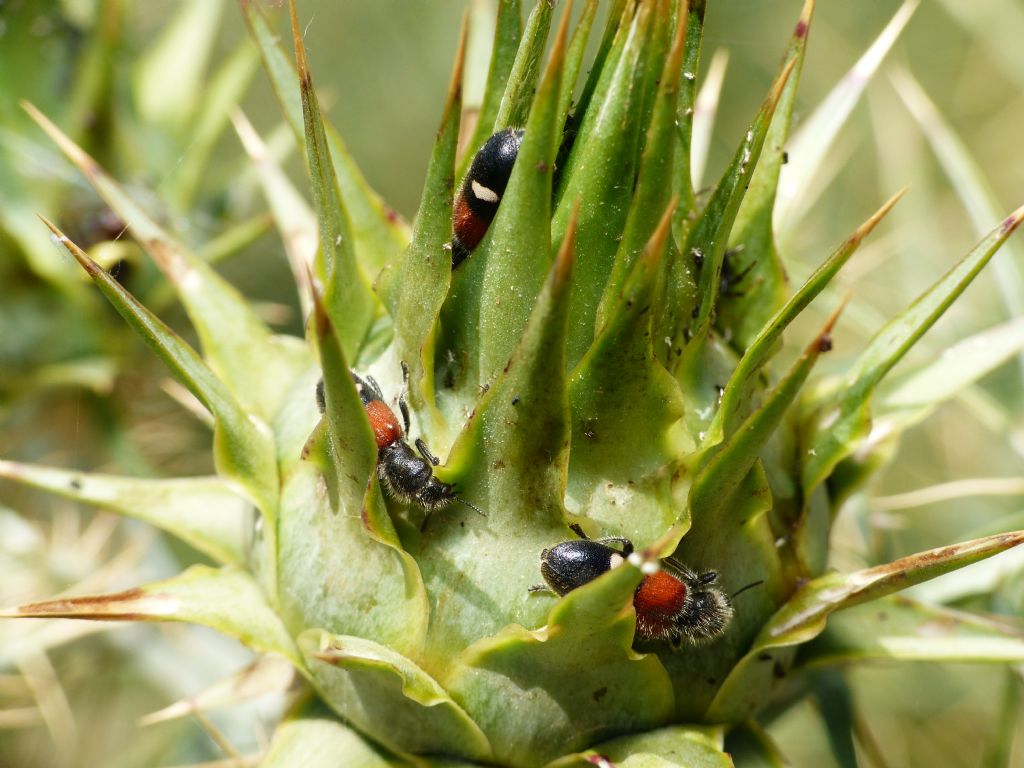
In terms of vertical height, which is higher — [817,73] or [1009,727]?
[817,73]

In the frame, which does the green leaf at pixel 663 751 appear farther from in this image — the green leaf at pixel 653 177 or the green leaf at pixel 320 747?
the green leaf at pixel 653 177

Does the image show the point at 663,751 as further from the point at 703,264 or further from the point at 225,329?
the point at 225,329

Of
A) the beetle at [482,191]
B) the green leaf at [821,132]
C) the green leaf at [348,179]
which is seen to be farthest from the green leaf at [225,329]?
the green leaf at [821,132]

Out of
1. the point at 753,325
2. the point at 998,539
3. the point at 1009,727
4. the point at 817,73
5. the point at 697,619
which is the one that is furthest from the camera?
the point at 817,73

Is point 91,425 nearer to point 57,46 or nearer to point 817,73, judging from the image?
point 57,46

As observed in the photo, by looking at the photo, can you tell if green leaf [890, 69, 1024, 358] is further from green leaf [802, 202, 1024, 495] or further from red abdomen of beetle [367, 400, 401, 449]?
red abdomen of beetle [367, 400, 401, 449]

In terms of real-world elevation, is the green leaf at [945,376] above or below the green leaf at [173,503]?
above

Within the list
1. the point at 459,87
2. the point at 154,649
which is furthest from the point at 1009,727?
the point at 154,649
